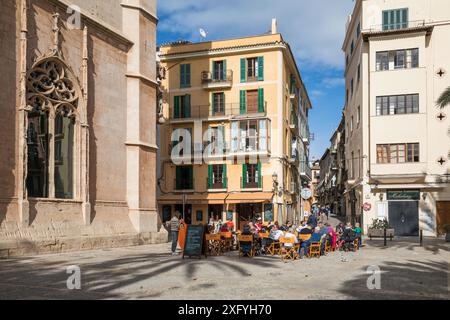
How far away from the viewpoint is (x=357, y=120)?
37.2m

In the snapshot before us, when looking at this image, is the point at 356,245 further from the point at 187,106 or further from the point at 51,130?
the point at 187,106

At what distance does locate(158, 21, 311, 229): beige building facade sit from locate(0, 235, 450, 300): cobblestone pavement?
21117 mm

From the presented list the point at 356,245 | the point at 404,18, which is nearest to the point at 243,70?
the point at 404,18

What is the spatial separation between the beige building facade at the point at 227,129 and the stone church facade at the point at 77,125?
551 inches

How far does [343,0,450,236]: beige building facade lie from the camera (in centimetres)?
3156

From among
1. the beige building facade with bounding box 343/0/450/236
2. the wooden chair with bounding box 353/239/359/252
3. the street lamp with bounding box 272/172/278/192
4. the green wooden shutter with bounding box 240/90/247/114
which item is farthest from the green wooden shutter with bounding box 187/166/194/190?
the wooden chair with bounding box 353/239/359/252

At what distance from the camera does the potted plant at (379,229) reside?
27.7 metres

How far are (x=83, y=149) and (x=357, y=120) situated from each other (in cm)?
2382

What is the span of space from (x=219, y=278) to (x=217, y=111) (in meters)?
29.0

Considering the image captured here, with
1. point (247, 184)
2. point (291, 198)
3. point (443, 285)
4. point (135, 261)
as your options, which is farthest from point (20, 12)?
point (291, 198)

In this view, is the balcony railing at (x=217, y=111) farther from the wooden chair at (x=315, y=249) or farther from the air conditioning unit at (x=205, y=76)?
the wooden chair at (x=315, y=249)

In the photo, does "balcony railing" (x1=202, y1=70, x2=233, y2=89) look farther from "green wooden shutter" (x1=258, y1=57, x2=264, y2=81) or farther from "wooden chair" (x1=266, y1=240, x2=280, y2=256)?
"wooden chair" (x1=266, y1=240, x2=280, y2=256)

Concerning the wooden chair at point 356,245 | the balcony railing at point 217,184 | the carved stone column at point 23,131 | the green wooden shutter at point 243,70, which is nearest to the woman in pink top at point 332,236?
the wooden chair at point 356,245

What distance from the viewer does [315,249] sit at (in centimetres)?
1697
